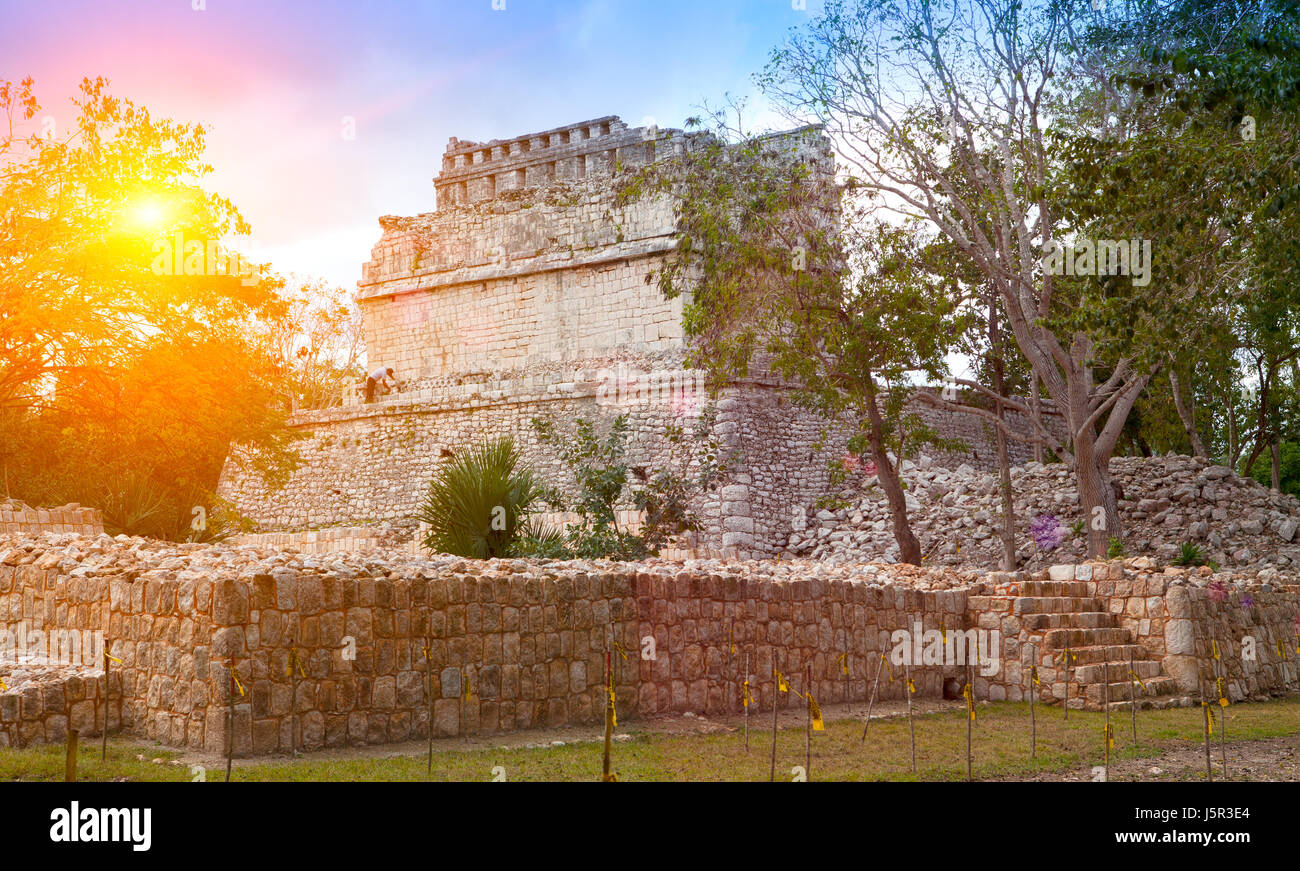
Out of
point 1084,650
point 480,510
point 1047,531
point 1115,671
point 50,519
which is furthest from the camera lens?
point 1047,531

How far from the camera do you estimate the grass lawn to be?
284 inches

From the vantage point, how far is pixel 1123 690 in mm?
12414

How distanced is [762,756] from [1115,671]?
569cm

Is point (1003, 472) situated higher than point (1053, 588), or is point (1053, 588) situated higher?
point (1003, 472)

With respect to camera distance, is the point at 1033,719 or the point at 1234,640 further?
the point at 1234,640

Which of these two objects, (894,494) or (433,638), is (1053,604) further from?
(433,638)

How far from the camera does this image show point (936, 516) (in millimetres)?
22438

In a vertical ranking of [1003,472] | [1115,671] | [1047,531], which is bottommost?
[1115,671]

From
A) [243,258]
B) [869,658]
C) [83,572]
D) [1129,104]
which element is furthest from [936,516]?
[83,572]

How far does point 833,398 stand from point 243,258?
900 centimetres

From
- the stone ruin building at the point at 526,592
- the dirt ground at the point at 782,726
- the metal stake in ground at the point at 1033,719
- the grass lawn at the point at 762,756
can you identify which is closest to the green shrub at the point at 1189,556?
the stone ruin building at the point at 526,592

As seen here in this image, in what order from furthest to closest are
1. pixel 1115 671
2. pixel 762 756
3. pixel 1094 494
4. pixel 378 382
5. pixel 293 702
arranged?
pixel 378 382, pixel 1094 494, pixel 1115 671, pixel 762 756, pixel 293 702

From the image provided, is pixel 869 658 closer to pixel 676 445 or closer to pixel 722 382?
pixel 722 382

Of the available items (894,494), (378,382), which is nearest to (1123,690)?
(894,494)
